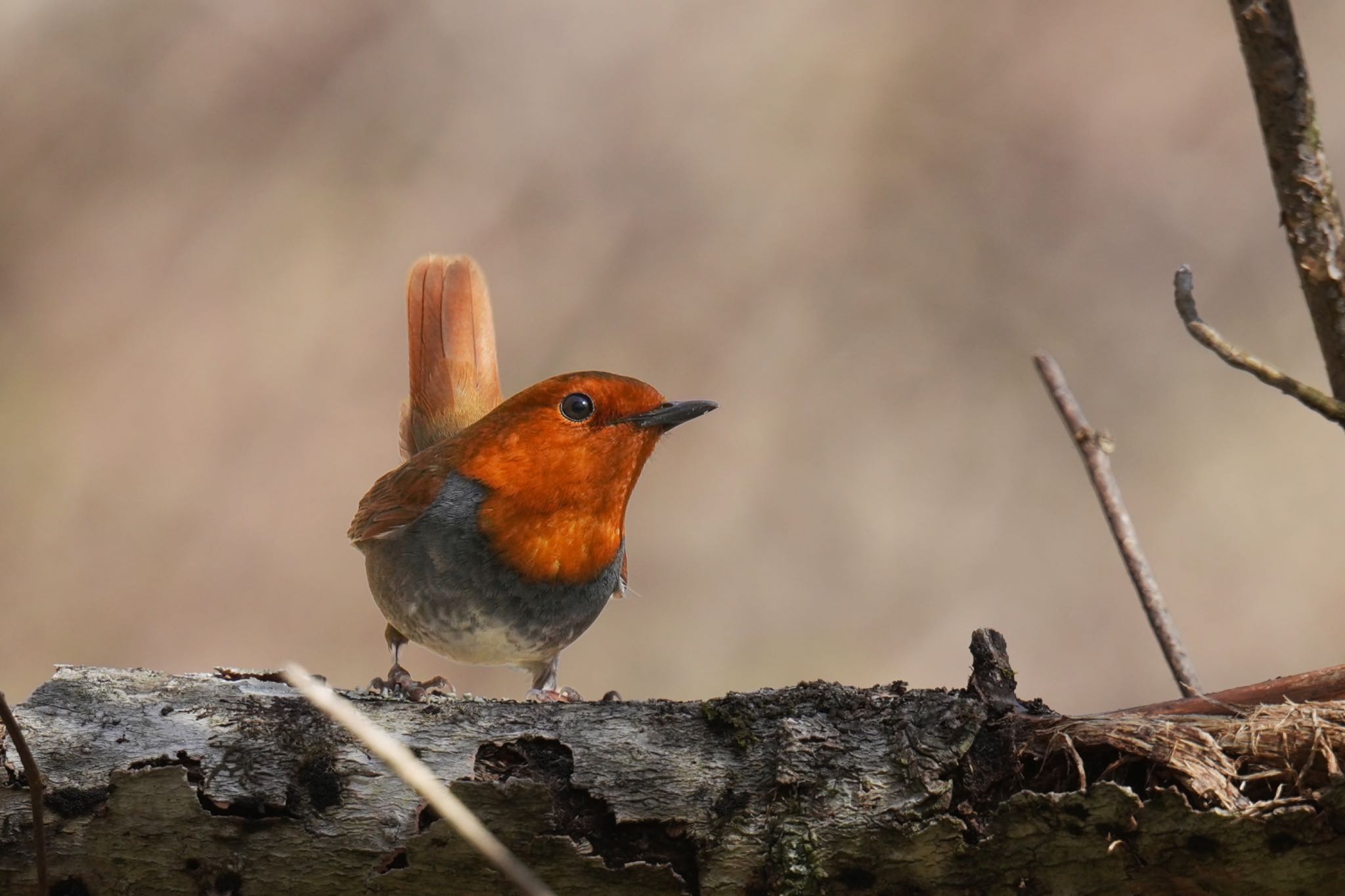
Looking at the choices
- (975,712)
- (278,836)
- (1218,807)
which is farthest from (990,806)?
(278,836)

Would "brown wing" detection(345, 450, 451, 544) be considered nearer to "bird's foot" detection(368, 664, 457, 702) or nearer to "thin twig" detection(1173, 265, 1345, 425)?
"bird's foot" detection(368, 664, 457, 702)

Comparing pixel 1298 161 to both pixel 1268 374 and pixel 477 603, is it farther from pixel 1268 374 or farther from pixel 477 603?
pixel 477 603

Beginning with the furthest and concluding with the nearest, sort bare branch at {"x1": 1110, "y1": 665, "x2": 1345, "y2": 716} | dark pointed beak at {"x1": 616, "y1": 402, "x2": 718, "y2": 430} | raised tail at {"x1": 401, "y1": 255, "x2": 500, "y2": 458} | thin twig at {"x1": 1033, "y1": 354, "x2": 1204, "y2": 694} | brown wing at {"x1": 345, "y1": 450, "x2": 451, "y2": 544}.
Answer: raised tail at {"x1": 401, "y1": 255, "x2": 500, "y2": 458} < brown wing at {"x1": 345, "y1": 450, "x2": 451, "y2": 544} < dark pointed beak at {"x1": 616, "y1": 402, "x2": 718, "y2": 430} < thin twig at {"x1": 1033, "y1": 354, "x2": 1204, "y2": 694} < bare branch at {"x1": 1110, "y1": 665, "x2": 1345, "y2": 716}

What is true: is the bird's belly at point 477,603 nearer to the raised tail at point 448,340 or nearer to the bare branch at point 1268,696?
the raised tail at point 448,340

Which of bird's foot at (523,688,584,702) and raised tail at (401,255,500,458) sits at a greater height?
raised tail at (401,255,500,458)

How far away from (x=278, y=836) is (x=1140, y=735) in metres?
1.37

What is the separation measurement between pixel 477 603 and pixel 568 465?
0.50 m

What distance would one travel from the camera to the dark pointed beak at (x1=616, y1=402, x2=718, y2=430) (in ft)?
10.9

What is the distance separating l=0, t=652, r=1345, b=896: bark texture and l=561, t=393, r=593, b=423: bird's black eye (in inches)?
53.2

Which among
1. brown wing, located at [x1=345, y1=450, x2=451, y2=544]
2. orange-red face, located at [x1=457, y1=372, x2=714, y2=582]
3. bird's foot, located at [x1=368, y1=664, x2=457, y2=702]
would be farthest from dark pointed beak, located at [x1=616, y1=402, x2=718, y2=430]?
bird's foot, located at [x1=368, y1=664, x2=457, y2=702]

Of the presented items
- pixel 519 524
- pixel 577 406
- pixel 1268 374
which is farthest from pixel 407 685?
pixel 1268 374

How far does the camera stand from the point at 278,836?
1963 mm

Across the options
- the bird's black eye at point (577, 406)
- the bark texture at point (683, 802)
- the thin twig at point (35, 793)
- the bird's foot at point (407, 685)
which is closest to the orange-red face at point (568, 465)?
the bird's black eye at point (577, 406)

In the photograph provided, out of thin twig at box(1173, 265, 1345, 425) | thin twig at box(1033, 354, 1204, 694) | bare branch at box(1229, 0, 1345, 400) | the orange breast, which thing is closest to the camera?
bare branch at box(1229, 0, 1345, 400)
